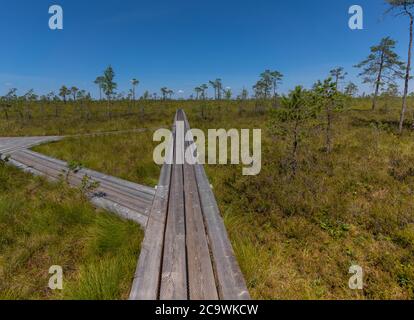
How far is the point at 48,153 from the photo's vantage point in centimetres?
1094

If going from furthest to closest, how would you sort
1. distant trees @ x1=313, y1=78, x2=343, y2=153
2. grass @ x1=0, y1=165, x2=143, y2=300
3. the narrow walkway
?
distant trees @ x1=313, y1=78, x2=343, y2=153
the narrow walkway
grass @ x1=0, y1=165, x2=143, y2=300

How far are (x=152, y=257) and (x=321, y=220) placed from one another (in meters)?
3.83

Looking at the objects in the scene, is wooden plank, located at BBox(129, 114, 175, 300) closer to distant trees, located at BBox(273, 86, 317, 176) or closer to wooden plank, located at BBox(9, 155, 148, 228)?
wooden plank, located at BBox(9, 155, 148, 228)

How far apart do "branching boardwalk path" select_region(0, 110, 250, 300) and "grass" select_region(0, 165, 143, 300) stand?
0.31 meters

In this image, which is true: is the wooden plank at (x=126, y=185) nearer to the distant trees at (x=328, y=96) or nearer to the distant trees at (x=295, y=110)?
the distant trees at (x=295, y=110)

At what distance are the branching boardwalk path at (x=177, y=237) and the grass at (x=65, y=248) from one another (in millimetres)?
311

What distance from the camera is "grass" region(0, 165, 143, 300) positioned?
286 cm

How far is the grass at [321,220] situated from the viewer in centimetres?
311

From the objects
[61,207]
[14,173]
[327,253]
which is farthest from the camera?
[14,173]

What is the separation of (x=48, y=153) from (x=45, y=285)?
1025 centimetres

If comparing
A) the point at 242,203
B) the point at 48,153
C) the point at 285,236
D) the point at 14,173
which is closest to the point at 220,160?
the point at 242,203

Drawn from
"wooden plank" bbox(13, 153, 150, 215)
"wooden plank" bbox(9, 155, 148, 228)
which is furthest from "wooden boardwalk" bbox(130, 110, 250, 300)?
"wooden plank" bbox(13, 153, 150, 215)

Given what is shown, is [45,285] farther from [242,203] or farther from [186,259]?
[242,203]

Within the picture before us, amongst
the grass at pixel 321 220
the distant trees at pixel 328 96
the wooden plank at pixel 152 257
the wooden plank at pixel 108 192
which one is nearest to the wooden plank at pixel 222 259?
the grass at pixel 321 220
